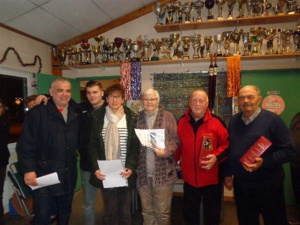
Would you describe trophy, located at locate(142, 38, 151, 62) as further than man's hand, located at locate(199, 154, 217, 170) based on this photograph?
Yes

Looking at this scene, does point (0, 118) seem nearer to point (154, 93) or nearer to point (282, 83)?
point (154, 93)

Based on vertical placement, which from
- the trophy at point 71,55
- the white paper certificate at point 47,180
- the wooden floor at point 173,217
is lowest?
the wooden floor at point 173,217

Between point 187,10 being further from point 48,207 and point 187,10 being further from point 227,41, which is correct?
point 48,207

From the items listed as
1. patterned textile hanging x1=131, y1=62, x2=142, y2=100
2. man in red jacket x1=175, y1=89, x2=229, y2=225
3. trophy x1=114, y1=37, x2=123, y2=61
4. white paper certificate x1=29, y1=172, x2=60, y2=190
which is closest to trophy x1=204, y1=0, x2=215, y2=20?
patterned textile hanging x1=131, y1=62, x2=142, y2=100

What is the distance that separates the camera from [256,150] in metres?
1.70

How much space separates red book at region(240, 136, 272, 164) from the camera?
1664 mm

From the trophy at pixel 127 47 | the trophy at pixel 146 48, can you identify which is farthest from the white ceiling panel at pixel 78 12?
the trophy at pixel 146 48

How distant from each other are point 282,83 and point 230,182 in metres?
2.03

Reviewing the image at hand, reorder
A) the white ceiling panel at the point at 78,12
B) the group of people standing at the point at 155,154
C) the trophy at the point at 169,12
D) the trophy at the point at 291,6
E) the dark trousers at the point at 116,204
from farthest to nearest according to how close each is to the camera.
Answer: the trophy at the point at 169,12 → the trophy at the point at 291,6 → the white ceiling panel at the point at 78,12 → the dark trousers at the point at 116,204 → the group of people standing at the point at 155,154

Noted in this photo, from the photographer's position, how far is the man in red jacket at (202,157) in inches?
76.9

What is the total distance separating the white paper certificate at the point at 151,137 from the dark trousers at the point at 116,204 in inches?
18.5

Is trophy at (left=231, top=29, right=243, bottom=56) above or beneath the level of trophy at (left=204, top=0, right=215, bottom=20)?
beneath

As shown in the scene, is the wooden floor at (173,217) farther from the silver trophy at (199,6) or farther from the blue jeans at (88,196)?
the silver trophy at (199,6)

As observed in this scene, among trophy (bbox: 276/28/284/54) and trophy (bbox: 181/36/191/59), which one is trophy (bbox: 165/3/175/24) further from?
trophy (bbox: 276/28/284/54)
